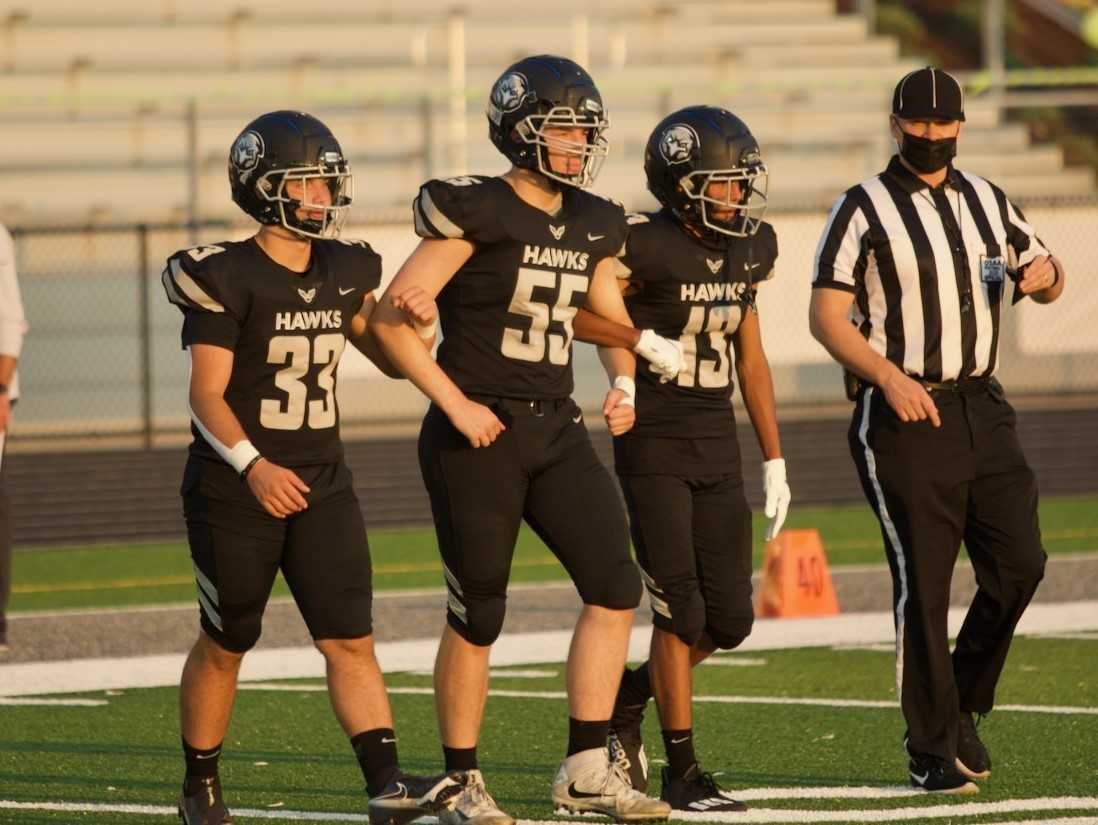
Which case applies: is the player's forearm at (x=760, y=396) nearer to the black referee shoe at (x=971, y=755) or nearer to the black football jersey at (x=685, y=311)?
the black football jersey at (x=685, y=311)

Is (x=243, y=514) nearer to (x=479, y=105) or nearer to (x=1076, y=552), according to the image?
(x=1076, y=552)

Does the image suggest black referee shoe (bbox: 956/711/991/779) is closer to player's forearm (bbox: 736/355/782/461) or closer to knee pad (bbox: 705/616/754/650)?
knee pad (bbox: 705/616/754/650)

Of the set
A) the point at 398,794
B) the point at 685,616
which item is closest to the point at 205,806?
the point at 398,794

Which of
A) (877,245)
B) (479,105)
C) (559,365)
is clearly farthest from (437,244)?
(479,105)

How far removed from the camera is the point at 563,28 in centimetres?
1939

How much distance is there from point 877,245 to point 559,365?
968 mm

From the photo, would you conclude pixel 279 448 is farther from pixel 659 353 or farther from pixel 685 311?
pixel 685 311

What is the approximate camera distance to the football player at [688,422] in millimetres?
5668

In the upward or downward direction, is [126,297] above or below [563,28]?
below

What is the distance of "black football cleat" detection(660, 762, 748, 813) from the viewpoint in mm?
5414

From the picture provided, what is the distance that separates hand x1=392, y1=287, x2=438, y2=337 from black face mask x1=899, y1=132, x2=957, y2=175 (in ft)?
4.66

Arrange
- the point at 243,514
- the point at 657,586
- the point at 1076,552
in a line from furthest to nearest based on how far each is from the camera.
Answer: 1. the point at 1076,552
2. the point at 657,586
3. the point at 243,514

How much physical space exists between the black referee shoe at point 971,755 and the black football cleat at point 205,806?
190cm

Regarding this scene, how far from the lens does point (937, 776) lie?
5.60 meters
